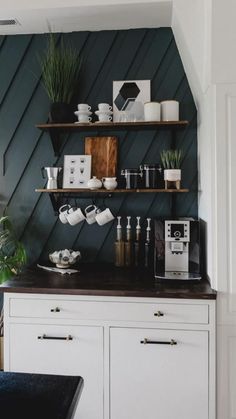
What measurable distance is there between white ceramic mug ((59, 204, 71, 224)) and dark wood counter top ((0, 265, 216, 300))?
379 mm

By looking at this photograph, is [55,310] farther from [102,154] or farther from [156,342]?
[102,154]

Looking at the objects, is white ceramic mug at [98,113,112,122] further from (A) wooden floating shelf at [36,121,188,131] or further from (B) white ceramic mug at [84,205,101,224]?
(B) white ceramic mug at [84,205,101,224]

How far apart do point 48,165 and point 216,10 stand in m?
1.44

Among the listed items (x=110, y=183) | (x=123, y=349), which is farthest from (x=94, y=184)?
(x=123, y=349)

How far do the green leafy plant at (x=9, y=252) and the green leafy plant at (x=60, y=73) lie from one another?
2.99 ft

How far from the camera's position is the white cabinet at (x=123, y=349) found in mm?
1833

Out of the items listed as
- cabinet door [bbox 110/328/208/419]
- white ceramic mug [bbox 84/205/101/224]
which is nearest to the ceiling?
white ceramic mug [bbox 84/205/101/224]

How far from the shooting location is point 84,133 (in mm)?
2562

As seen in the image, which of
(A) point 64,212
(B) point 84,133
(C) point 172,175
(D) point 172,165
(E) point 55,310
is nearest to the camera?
(E) point 55,310

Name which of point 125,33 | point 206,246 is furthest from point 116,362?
point 125,33

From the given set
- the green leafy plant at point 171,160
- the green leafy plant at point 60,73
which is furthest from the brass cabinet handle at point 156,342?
the green leafy plant at point 60,73

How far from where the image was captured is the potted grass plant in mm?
2391

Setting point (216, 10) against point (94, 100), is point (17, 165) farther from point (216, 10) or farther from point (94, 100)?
point (216, 10)

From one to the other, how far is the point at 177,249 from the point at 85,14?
1572 millimetres
